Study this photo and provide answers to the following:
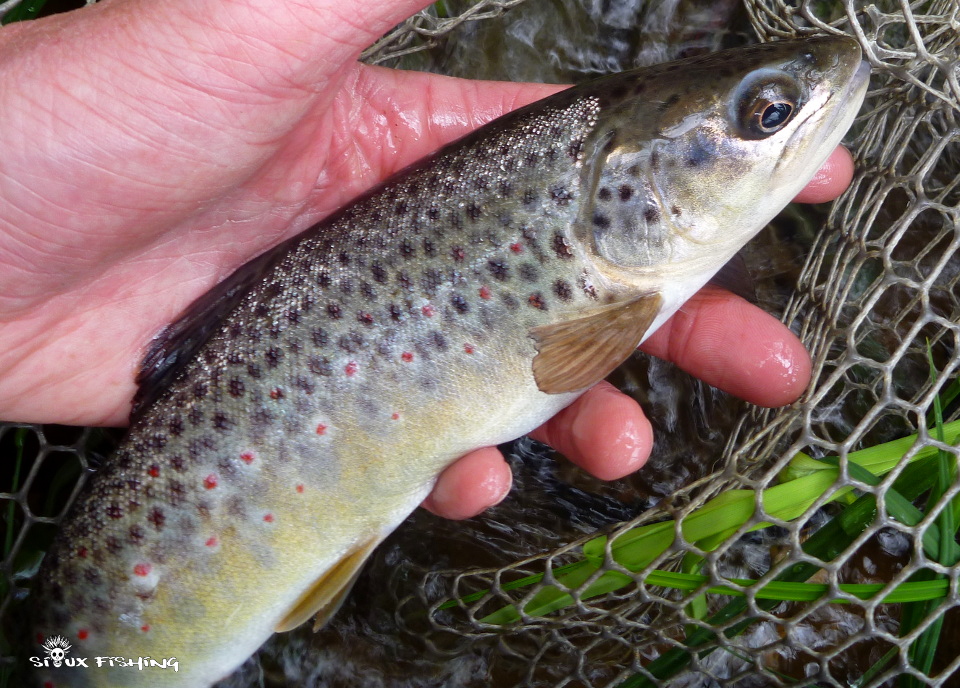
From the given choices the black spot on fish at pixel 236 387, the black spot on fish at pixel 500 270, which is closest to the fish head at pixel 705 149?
the black spot on fish at pixel 500 270

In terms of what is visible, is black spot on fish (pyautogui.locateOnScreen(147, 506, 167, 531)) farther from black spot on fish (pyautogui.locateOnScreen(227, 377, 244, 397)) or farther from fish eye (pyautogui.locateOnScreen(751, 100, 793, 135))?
fish eye (pyautogui.locateOnScreen(751, 100, 793, 135))

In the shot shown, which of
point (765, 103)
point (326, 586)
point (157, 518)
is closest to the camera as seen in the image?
point (765, 103)

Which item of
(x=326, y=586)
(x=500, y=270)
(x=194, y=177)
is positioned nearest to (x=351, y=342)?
(x=500, y=270)

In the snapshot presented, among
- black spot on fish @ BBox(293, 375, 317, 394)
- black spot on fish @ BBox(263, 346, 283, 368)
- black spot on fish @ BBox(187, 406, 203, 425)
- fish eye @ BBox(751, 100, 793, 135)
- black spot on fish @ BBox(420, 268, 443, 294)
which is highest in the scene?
fish eye @ BBox(751, 100, 793, 135)

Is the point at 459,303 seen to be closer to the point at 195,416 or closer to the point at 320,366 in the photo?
the point at 320,366

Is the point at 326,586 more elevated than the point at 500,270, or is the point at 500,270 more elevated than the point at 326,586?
the point at 500,270

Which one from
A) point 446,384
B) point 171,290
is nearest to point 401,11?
point 446,384
